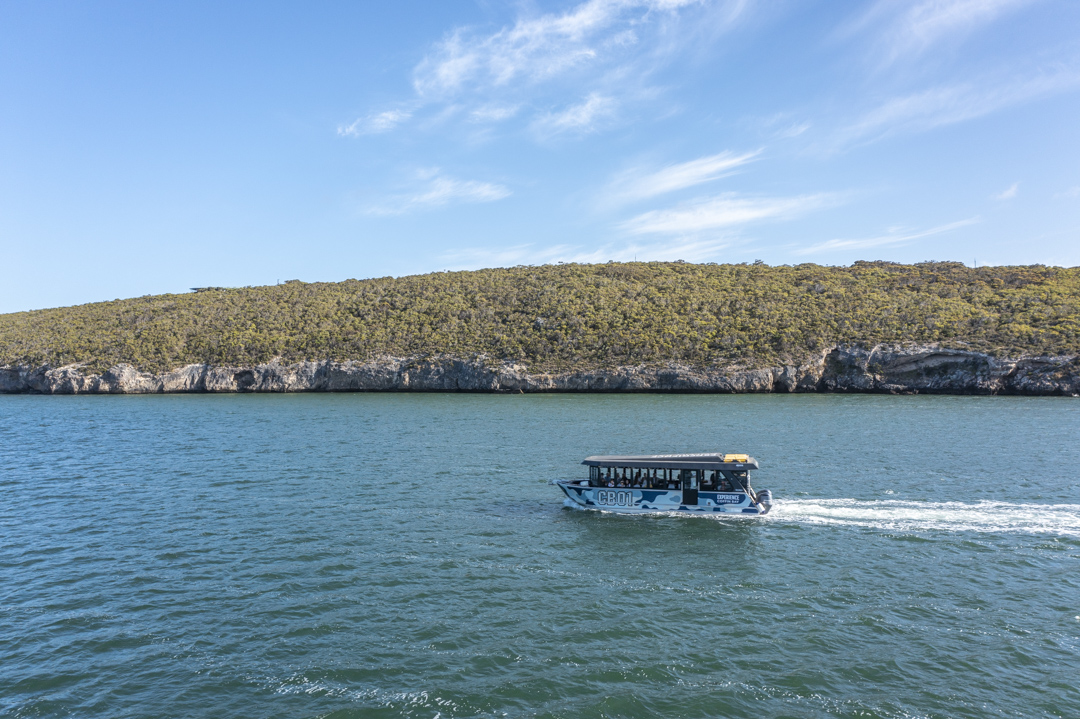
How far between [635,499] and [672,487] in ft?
6.04

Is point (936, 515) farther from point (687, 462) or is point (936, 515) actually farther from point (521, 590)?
point (521, 590)

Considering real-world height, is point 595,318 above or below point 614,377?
above

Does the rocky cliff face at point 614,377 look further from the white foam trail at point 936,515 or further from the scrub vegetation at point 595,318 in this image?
the white foam trail at point 936,515

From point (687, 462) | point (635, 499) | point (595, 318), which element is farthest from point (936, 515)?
point (595, 318)

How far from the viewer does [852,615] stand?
57.1 ft

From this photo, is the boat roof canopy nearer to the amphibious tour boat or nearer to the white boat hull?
the amphibious tour boat

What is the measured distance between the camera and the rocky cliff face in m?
81.1

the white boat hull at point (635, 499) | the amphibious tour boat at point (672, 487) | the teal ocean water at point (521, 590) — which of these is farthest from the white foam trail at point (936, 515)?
the white boat hull at point (635, 499)

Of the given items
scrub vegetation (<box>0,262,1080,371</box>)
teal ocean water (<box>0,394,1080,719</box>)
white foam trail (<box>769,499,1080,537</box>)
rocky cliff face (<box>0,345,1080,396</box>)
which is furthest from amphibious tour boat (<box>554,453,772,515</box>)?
scrub vegetation (<box>0,262,1080,371</box>)

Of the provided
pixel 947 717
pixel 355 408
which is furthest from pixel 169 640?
pixel 355 408

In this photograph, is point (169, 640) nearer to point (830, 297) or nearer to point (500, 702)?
point (500, 702)

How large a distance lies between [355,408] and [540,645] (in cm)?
6329

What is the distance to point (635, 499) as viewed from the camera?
2881 centimetres

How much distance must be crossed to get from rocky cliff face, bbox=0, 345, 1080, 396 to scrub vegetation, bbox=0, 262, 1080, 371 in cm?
230
